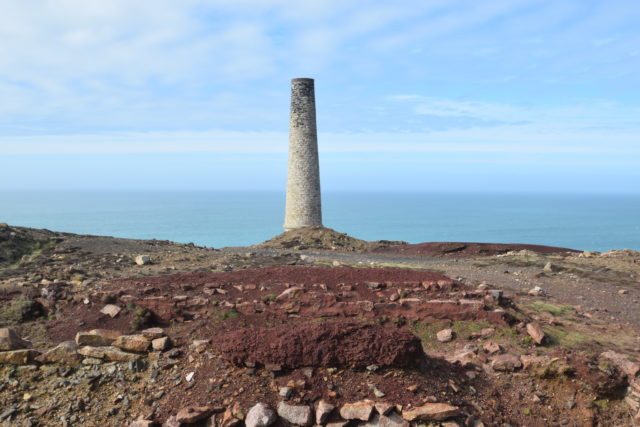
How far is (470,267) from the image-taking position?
720 inches

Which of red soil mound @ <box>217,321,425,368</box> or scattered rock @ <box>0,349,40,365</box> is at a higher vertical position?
red soil mound @ <box>217,321,425,368</box>

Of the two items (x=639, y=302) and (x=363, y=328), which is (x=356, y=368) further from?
(x=639, y=302)

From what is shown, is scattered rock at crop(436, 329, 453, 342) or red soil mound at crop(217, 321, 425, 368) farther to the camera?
scattered rock at crop(436, 329, 453, 342)

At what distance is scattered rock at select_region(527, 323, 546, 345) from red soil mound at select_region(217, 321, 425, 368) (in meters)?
3.14

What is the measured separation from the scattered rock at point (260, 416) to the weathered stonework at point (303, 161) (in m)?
23.0

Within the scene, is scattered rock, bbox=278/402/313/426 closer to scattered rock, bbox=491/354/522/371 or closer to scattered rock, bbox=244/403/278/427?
scattered rock, bbox=244/403/278/427

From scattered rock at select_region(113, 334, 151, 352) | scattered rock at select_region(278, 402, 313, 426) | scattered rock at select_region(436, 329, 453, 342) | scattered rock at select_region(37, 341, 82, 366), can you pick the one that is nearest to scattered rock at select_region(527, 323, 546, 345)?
scattered rock at select_region(436, 329, 453, 342)

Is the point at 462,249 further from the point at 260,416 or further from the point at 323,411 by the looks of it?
the point at 260,416

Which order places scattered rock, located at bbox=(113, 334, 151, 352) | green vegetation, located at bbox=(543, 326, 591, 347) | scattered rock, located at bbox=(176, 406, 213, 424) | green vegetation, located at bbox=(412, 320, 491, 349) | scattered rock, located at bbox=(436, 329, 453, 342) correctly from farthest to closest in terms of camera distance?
green vegetation, located at bbox=(412, 320, 491, 349) < scattered rock, located at bbox=(436, 329, 453, 342) < green vegetation, located at bbox=(543, 326, 591, 347) < scattered rock, located at bbox=(113, 334, 151, 352) < scattered rock, located at bbox=(176, 406, 213, 424)

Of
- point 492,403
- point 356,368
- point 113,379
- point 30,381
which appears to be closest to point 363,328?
point 356,368

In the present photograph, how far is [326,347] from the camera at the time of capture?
7.28 meters

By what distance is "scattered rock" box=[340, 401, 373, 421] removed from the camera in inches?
255

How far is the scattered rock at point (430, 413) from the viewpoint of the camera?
649 centimetres

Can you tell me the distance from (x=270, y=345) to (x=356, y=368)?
1217 millimetres
